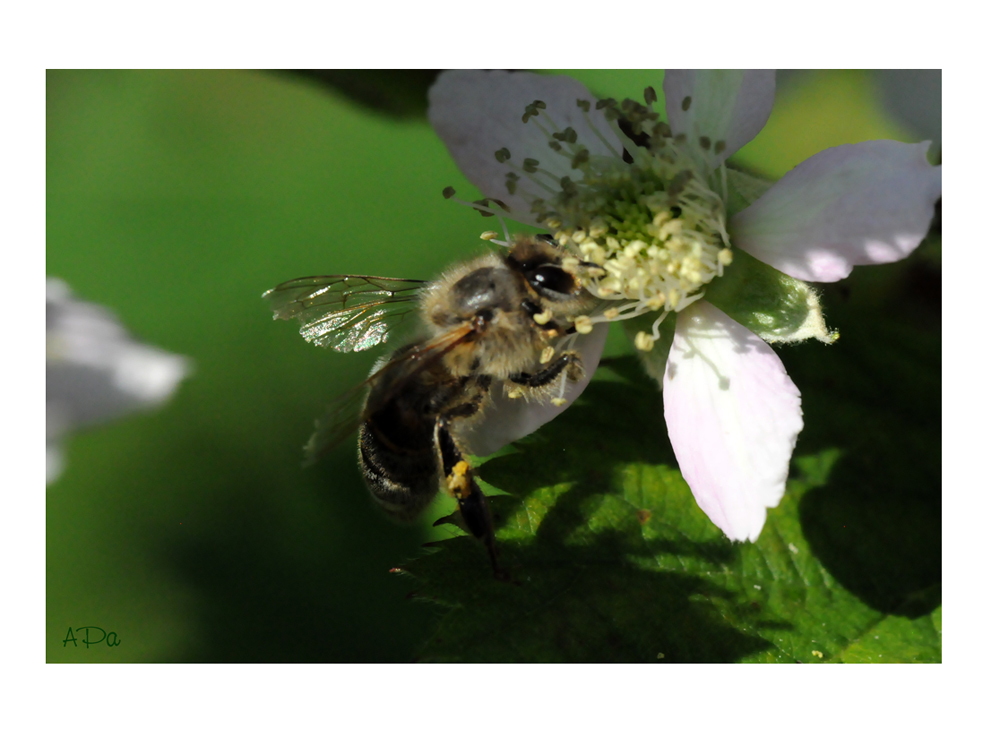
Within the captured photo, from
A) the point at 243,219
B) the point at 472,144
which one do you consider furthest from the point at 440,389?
the point at 243,219

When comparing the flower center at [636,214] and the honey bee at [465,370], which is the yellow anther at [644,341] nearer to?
the flower center at [636,214]

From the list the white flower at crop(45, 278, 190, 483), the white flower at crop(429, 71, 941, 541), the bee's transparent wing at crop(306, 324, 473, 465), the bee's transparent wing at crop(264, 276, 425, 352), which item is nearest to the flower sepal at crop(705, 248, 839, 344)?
the white flower at crop(429, 71, 941, 541)

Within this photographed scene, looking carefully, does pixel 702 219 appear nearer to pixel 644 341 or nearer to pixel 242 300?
pixel 644 341

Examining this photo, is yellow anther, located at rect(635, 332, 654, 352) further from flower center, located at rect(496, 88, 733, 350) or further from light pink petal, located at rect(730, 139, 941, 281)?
light pink petal, located at rect(730, 139, 941, 281)

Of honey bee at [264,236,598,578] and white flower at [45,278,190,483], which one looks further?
white flower at [45,278,190,483]

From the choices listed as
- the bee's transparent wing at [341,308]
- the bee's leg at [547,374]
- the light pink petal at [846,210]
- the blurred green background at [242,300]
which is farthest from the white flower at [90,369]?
the light pink petal at [846,210]
